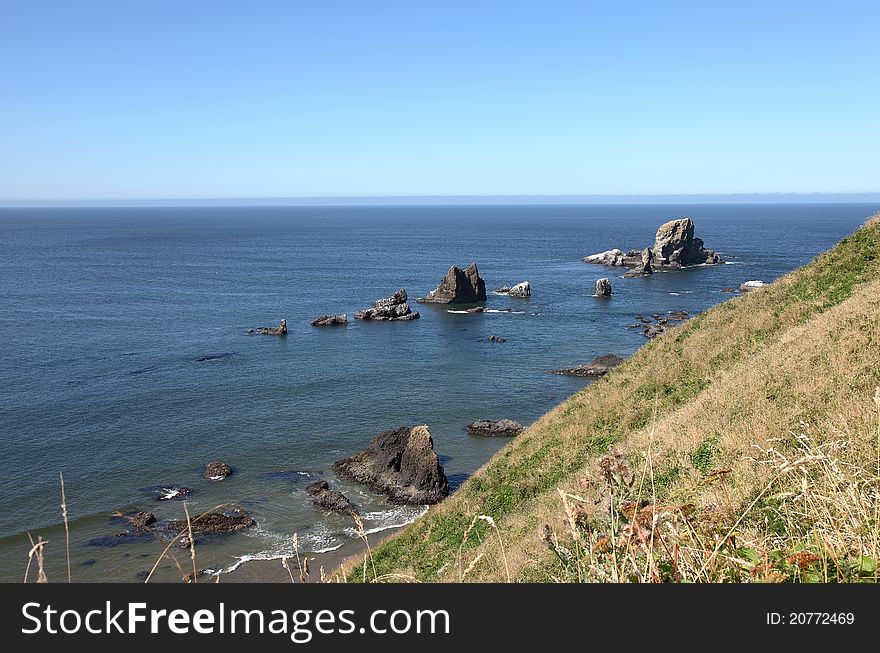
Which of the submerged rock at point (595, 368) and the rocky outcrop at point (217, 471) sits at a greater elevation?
the submerged rock at point (595, 368)

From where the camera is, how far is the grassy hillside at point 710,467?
4.61 m

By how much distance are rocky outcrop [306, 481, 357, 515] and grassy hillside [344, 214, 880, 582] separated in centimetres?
1261

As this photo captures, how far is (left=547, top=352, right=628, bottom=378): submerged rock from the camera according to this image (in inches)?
2358

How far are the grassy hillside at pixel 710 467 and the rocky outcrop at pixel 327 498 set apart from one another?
12.6 metres

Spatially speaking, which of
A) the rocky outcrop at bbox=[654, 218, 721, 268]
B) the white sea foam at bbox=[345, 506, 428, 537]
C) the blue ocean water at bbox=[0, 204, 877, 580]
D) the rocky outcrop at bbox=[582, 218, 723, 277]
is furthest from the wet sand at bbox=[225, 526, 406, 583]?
the rocky outcrop at bbox=[654, 218, 721, 268]

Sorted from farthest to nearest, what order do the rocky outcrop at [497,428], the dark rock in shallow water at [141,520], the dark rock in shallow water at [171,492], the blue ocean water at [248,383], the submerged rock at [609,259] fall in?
the submerged rock at [609,259] < the rocky outcrop at [497,428] < the dark rock in shallow water at [171,492] < the blue ocean water at [248,383] < the dark rock in shallow water at [141,520]

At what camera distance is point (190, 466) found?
4156 cm

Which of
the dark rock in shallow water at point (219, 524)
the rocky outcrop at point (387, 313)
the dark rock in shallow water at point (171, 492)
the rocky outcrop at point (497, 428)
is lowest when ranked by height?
the dark rock in shallow water at point (219, 524)

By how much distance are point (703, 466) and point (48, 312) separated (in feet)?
315

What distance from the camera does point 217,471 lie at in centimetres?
4012

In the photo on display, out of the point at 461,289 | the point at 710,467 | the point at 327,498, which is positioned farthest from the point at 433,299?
the point at 710,467

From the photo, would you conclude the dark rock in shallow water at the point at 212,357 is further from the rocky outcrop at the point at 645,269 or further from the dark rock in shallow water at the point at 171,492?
the rocky outcrop at the point at 645,269

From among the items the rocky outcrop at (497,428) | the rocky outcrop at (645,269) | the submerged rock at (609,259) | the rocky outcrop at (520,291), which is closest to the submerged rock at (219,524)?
the rocky outcrop at (497,428)
